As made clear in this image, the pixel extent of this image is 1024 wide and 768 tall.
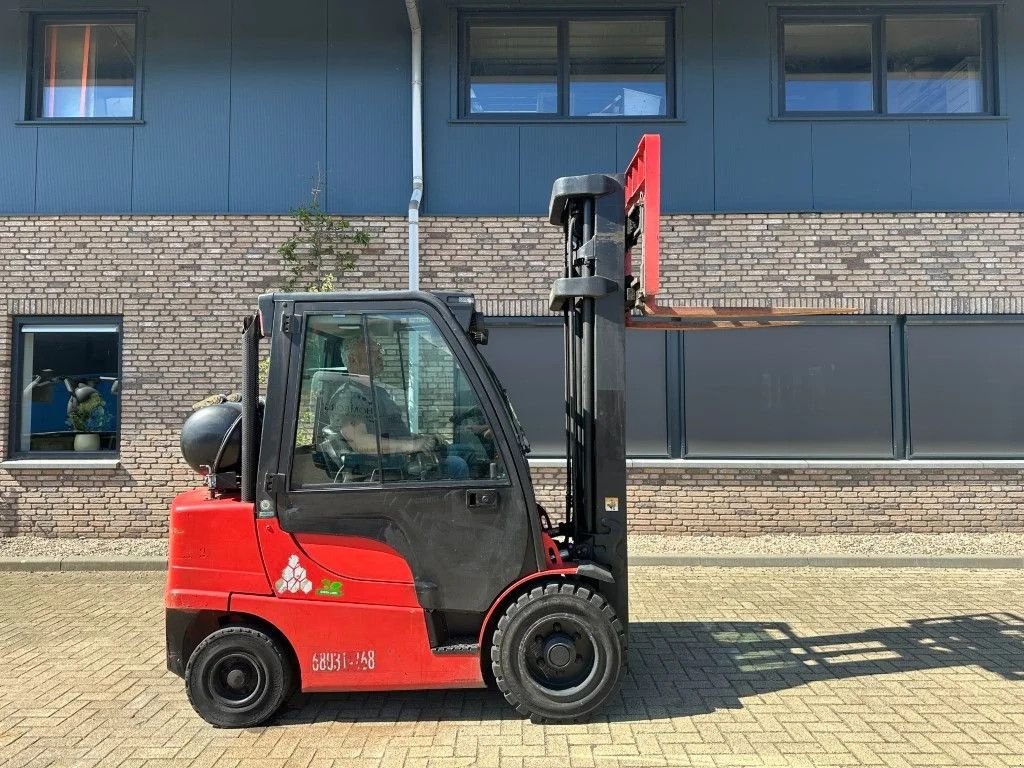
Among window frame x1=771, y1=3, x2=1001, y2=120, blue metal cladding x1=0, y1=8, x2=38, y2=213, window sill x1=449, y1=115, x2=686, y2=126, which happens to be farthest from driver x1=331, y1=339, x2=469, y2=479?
blue metal cladding x1=0, y1=8, x2=38, y2=213

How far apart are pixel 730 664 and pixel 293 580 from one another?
2.82 m

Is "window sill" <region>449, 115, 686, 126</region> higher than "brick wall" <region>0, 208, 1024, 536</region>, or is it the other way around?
"window sill" <region>449, 115, 686, 126</region>

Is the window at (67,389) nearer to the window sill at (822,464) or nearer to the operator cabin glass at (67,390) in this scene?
the operator cabin glass at (67,390)

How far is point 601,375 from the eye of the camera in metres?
4.11

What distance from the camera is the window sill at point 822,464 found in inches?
320

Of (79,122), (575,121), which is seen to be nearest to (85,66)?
(79,122)

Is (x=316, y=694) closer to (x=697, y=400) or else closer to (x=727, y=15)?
(x=697, y=400)

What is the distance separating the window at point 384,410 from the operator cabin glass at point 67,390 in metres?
5.81

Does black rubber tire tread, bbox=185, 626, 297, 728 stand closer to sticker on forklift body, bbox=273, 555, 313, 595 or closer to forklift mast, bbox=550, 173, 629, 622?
sticker on forklift body, bbox=273, 555, 313, 595

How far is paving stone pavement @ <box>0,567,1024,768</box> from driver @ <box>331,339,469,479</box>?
1401 mm

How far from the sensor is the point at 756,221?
27.3 ft

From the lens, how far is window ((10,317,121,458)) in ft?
27.5

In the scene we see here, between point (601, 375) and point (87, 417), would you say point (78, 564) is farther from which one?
point (601, 375)

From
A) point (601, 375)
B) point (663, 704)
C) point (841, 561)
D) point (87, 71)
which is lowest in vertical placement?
point (663, 704)
